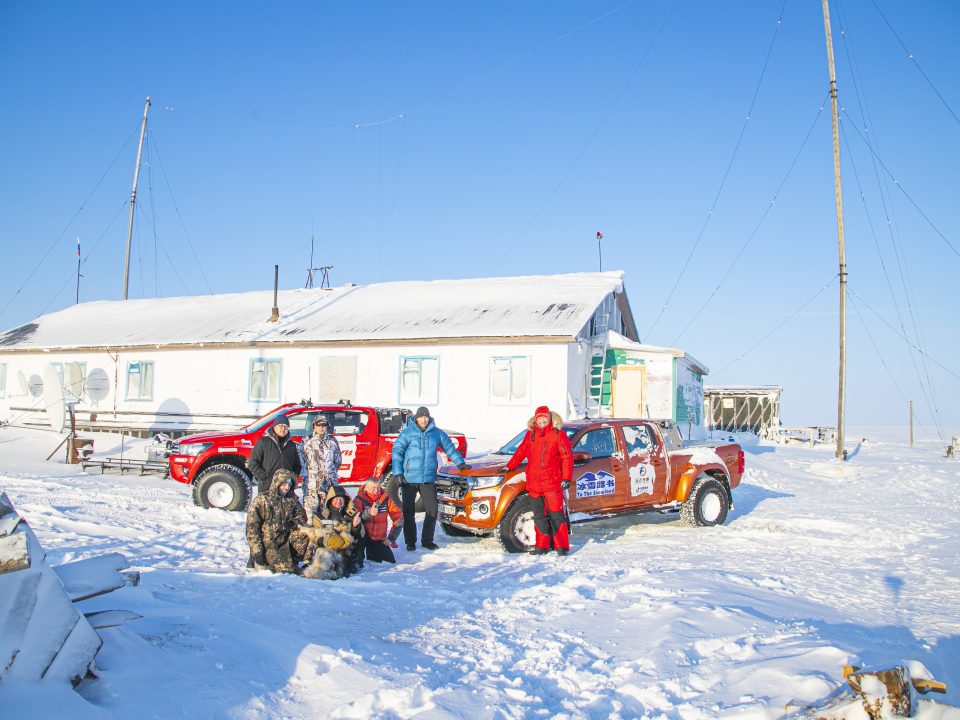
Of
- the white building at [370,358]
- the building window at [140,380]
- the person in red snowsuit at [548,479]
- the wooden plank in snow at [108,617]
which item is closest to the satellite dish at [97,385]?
the white building at [370,358]

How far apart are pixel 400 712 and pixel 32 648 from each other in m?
1.98

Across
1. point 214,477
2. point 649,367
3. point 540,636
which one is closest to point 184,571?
point 540,636

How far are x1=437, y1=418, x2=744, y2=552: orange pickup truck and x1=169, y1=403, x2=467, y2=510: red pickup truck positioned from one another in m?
2.56

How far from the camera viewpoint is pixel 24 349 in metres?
29.6

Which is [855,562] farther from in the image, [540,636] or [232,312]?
[232,312]

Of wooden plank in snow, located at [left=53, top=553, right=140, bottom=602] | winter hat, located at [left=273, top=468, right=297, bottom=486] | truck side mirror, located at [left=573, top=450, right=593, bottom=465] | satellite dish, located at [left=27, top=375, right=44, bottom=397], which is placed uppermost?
satellite dish, located at [left=27, top=375, right=44, bottom=397]

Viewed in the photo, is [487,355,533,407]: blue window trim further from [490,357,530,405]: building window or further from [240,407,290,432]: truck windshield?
[240,407,290,432]: truck windshield

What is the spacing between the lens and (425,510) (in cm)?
981

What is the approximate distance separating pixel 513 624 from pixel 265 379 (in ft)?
65.5

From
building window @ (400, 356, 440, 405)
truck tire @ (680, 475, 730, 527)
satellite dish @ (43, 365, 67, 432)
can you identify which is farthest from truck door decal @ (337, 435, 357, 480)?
satellite dish @ (43, 365, 67, 432)

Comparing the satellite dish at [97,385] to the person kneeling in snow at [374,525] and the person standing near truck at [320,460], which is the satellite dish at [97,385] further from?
the person kneeling in snow at [374,525]

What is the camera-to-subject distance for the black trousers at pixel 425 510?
9.77 m

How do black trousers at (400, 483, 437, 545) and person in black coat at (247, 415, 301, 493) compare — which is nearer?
black trousers at (400, 483, 437, 545)

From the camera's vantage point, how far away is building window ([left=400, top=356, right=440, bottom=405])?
2252cm
